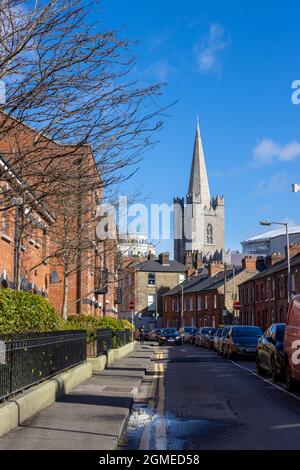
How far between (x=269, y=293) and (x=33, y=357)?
48.6 m

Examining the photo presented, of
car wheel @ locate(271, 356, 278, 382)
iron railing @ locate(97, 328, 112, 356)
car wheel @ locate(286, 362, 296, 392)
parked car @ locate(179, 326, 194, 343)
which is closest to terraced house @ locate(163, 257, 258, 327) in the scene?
parked car @ locate(179, 326, 194, 343)

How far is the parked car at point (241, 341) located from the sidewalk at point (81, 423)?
45.2ft

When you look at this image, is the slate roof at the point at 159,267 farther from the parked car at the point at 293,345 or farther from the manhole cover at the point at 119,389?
the parked car at the point at 293,345

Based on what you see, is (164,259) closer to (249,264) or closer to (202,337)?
(249,264)

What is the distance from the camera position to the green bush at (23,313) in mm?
11523

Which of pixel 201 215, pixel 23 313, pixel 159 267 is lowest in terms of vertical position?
pixel 23 313

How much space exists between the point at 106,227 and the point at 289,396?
13.3m

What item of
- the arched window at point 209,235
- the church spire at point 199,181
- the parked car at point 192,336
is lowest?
the parked car at point 192,336

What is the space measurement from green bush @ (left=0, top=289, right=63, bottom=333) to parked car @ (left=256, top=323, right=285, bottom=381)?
627 cm

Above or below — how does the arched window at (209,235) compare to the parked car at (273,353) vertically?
above

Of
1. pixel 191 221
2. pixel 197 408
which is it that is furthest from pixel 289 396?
pixel 191 221

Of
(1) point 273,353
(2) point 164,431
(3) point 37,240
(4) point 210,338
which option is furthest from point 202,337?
(2) point 164,431

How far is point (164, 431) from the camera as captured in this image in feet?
32.1

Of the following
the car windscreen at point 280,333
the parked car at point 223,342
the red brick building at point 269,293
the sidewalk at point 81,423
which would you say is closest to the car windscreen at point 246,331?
the parked car at point 223,342
